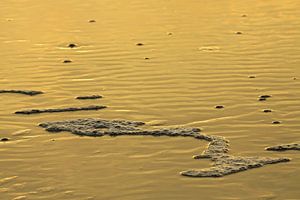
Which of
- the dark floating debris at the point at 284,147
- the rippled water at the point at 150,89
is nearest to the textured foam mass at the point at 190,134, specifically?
the rippled water at the point at 150,89

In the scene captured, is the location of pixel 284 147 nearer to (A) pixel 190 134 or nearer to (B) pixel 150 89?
(A) pixel 190 134

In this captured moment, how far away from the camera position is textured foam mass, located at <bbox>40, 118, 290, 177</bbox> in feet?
30.7

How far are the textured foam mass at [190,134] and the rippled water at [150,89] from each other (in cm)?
15

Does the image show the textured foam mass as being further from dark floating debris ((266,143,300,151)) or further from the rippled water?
dark floating debris ((266,143,300,151))


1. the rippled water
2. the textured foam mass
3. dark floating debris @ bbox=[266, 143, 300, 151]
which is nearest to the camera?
the rippled water

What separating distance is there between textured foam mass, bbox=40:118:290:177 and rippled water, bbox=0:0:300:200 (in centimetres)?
15

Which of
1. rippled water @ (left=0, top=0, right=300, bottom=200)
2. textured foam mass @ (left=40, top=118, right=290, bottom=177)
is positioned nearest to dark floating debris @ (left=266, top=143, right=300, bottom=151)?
rippled water @ (left=0, top=0, right=300, bottom=200)

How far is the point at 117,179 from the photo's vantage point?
919 cm

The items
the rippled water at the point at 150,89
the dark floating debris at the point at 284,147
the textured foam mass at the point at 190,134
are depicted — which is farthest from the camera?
the dark floating debris at the point at 284,147

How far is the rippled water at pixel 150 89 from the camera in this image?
29.8 ft

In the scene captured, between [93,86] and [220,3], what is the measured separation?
368 inches

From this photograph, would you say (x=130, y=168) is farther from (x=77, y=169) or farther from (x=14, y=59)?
(x=14, y=59)

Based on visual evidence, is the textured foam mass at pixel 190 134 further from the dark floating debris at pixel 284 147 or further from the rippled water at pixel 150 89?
the dark floating debris at pixel 284 147

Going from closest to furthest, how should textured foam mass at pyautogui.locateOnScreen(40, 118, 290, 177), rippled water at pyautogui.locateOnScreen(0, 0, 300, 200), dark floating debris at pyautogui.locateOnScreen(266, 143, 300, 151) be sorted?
rippled water at pyautogui.locateOnScreen(0, 0, 300, 200)
textured foam mass at pyautogui.locateOnScreen(40, 118, 290, 177)
dark floating debris at pyautogui.locateOnScreen(266, 143, 300, 151)
